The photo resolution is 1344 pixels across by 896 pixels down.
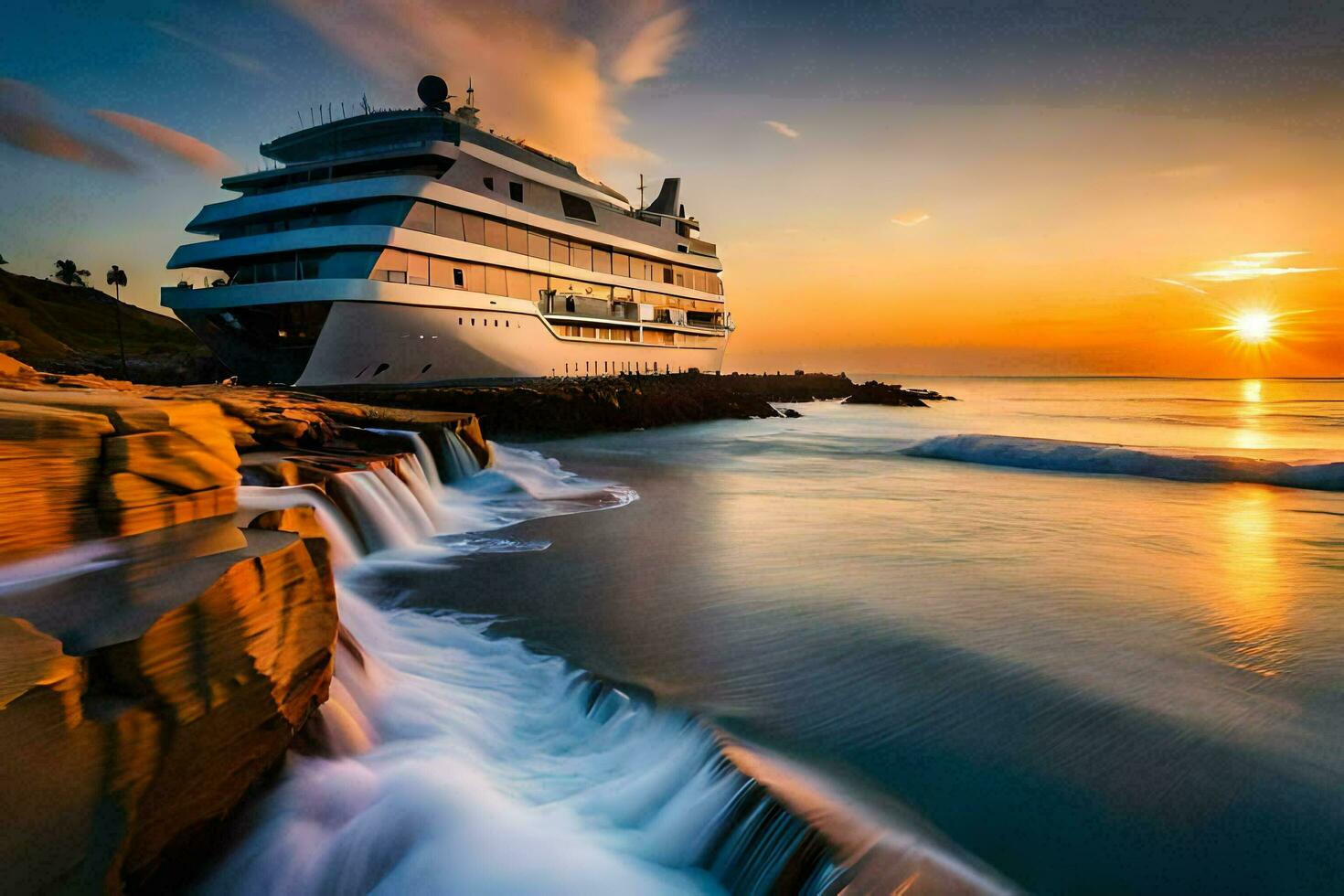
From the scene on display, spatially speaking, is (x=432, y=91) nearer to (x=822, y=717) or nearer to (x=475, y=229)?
(x=475, y=229)

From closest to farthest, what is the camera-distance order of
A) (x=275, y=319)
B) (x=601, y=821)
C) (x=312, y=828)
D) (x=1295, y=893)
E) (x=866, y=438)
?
1. (x=1295, y=893)
2. (x=312, y=828)
3. (x=601, y=821)
4. (x=275, y=319)
5. (x=866, y=438)

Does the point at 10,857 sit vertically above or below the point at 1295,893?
above

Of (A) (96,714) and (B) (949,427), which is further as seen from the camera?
(B) (949,427)

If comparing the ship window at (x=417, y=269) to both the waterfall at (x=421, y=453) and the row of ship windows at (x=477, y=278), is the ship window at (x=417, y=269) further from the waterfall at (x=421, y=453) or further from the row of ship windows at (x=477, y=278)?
the waterfall at (x=421, y=453)

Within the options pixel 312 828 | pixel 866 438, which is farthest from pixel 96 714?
pixel 866 438

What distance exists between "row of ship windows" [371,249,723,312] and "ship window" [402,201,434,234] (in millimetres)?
1072

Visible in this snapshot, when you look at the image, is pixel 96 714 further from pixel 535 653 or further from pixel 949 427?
pixel 949 427

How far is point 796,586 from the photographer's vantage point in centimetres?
634

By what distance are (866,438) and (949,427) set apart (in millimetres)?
7200

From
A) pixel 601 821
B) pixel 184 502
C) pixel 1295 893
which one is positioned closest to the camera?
pixel 1295 893

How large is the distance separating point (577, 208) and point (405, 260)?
42.4 feet

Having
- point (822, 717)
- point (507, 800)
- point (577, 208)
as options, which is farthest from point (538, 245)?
point (507, 800)

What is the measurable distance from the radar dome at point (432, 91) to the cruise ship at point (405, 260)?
0.05 metres

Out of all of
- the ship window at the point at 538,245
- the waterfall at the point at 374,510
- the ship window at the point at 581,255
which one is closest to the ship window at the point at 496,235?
the ship window at the point at 538,245
